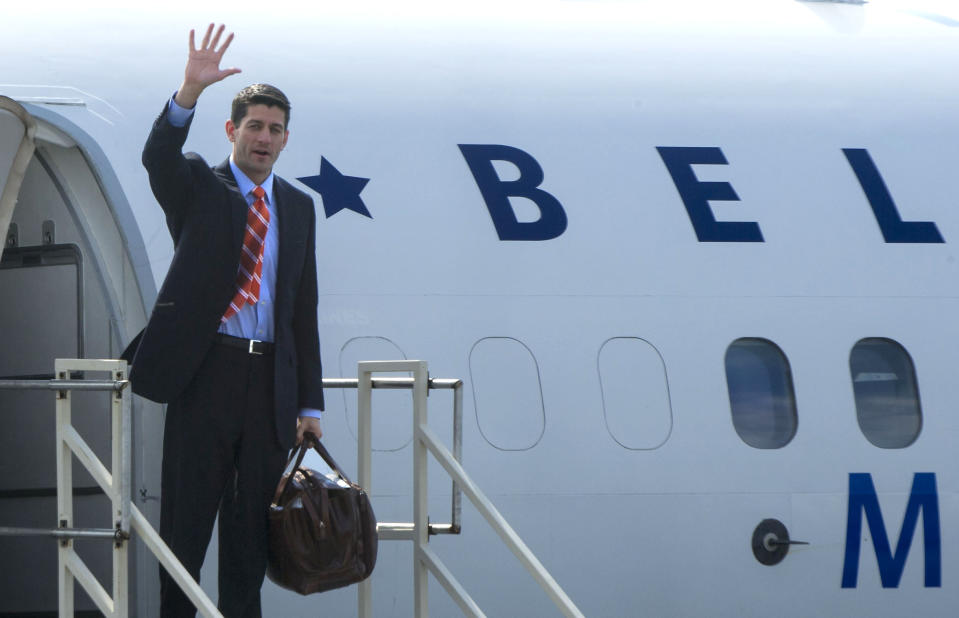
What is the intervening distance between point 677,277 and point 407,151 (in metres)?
1.44

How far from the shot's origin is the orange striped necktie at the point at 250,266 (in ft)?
13.5

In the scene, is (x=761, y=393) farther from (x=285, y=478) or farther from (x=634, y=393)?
(x=285, y=478)

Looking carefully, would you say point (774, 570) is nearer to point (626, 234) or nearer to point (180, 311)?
point (626, 234)

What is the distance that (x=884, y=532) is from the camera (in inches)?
217

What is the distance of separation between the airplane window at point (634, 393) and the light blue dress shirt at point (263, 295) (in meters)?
1.70

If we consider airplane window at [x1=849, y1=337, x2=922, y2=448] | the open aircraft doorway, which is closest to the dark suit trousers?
the open aircraft doorway

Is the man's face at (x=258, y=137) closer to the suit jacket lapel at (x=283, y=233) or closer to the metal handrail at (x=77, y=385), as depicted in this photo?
the suit jacket lapel at (x=283, y=233)

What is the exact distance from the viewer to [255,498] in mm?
4047

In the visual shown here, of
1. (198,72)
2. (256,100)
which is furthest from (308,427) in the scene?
(198,72)

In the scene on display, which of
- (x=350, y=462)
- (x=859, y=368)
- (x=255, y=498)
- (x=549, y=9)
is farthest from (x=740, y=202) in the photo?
(x=255, y=498)

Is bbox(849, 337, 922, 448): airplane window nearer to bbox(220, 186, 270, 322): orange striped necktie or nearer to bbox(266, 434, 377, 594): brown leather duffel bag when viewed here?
bbox(266, 434, 377, 594): brown leather duffel bag

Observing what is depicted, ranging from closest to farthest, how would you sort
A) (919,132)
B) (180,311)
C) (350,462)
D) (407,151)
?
(180,311)
(350,462)
(407,151)
(919,132)

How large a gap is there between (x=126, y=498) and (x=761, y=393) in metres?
3.13

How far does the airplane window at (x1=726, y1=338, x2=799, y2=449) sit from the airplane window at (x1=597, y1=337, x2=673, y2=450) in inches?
14.6
